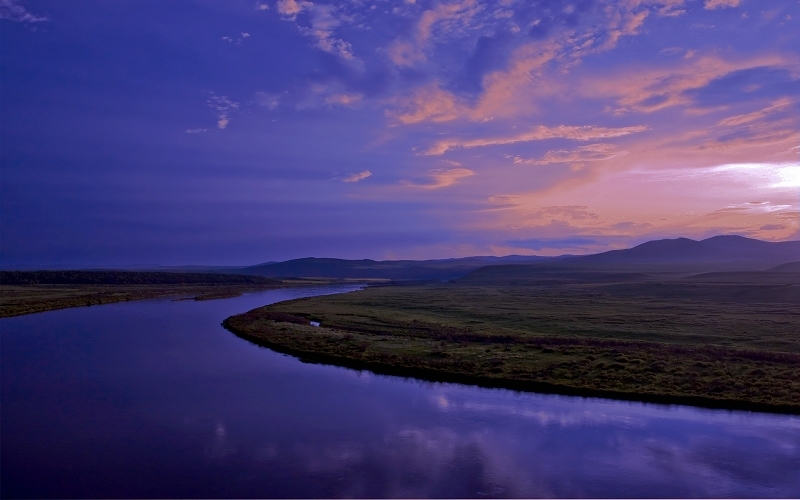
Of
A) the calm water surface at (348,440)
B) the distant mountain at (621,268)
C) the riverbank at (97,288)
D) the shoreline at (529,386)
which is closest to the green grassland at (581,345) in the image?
the shoreline at (529,386)

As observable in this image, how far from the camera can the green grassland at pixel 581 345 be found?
19875 mm

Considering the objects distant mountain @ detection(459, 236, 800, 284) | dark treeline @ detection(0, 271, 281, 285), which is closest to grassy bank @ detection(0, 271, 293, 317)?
dark treeline @ detection(0, 271, 281, 285)

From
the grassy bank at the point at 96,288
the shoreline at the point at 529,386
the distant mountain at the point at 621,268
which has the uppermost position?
the grassy bank at the point at 96,288

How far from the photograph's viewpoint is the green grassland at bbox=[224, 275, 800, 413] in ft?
65.2

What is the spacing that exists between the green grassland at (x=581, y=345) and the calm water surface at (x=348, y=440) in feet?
4.93

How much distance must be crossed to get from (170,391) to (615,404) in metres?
15.5

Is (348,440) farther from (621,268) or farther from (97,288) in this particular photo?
(621,268)

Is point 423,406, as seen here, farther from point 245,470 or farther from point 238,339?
→ point 238,339

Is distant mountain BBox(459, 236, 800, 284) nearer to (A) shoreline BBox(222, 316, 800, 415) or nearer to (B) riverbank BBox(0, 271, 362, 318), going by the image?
(B) riverbank BBox(0, 271, 362, 318)

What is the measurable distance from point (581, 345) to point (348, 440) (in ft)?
54.6

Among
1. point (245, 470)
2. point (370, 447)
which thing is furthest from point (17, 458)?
point (370, 447)

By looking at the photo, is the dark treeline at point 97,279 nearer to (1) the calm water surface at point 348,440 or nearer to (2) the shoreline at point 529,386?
(1) the calm water surface at point 348,440

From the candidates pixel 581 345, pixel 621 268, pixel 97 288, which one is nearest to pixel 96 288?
pixel 97 288

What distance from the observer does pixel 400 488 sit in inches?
461
